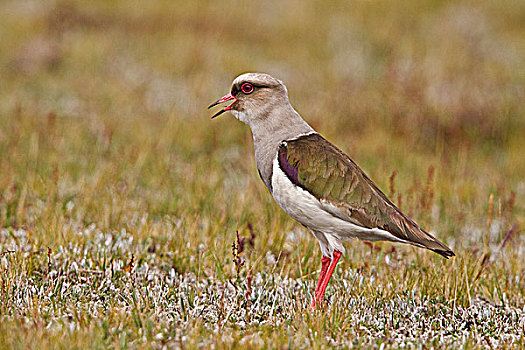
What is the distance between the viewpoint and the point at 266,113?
Answer: 496cm

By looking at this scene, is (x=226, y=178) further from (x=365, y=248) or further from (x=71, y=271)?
(x=71, y=271)

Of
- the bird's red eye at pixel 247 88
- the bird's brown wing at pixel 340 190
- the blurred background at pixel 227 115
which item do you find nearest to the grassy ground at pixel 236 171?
the blurred background at pixel 227 115

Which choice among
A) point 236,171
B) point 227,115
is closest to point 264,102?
point 236,171

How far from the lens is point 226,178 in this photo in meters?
8.48

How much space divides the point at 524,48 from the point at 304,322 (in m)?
12.5

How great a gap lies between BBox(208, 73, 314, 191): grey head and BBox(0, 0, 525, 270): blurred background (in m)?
1.39

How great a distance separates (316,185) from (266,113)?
755 millimetres

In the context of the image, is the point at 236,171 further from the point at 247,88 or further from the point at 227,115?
the point at 247,88

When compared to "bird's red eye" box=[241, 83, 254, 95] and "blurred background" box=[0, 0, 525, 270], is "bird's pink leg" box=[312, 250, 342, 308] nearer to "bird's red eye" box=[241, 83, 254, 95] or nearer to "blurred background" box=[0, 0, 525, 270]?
"blurred background" box=[0, 0, 525, 270]

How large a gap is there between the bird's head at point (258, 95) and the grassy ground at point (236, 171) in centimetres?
106

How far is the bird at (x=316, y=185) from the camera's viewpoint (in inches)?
182

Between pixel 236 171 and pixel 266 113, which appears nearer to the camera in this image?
pixel 266 113

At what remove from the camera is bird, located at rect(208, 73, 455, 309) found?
4617mm

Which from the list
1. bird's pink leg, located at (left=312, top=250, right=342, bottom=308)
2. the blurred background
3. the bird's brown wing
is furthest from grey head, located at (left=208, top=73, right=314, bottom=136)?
the blurred background
